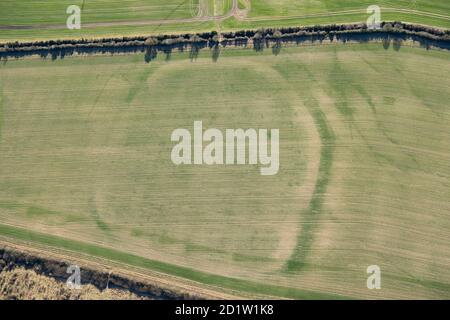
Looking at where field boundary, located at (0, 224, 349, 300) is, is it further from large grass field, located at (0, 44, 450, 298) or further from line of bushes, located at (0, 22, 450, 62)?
line of bushes, located at (0, 22, 450, 62)

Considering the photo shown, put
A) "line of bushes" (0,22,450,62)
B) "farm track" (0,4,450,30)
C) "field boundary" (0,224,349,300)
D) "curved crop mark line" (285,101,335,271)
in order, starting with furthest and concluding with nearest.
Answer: "farm track" (0,4,450,30) < "line of bushes" (0,22,450,62) < "curved crop mark line" (285,101,335,271) < "field boundary" (0,224,349,300)

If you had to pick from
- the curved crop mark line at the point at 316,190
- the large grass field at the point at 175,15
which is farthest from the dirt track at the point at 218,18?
the curved crop mark line at the point at 316,190

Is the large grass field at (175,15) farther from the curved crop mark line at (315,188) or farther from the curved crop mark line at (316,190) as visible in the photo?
the curved crop mark line at (316,190)

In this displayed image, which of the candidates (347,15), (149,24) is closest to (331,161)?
(347,15)

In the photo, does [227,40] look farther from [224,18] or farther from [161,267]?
[161,267]

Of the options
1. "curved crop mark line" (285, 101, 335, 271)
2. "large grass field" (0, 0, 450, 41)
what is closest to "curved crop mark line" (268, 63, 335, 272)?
"curved crop mark line" (285, 101, 335, 271)
